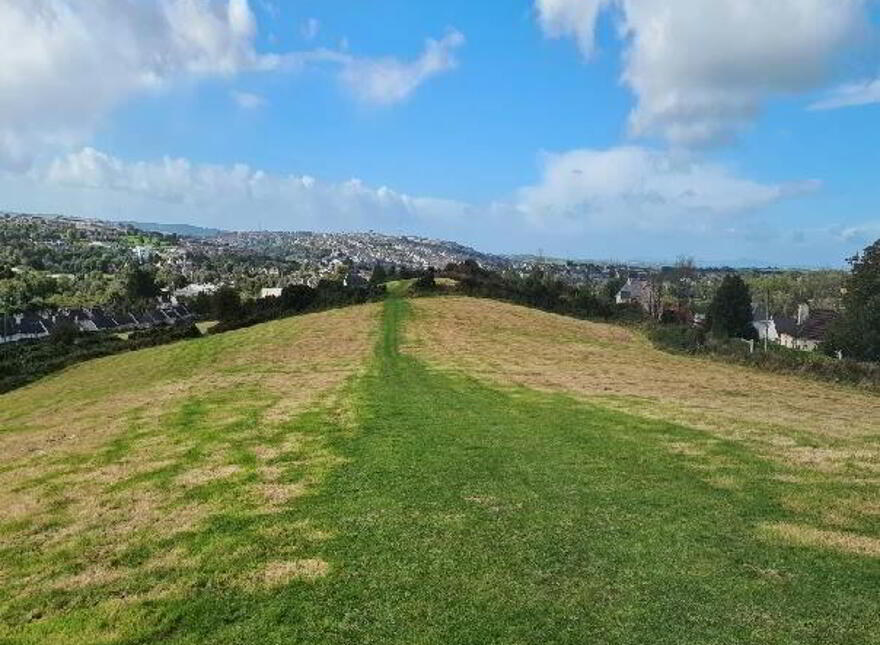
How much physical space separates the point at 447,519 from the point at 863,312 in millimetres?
57857

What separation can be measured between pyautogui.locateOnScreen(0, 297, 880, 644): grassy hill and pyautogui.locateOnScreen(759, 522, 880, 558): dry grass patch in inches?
2.2

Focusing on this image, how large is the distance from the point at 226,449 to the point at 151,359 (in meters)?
38.9

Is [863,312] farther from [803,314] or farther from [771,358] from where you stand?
[803,314]

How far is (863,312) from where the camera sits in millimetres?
60625

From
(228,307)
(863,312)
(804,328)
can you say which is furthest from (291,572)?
(804,328)

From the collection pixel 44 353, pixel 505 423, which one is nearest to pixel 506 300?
pixel 44 353

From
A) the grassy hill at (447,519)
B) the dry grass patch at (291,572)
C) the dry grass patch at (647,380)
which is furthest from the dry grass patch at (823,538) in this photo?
the dry grass patch at (291,572)

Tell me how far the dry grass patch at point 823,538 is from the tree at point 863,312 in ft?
177

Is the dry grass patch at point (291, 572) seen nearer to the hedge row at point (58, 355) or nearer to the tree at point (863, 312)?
the hedge row at point (58, 355)

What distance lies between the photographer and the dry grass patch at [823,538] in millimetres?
12118

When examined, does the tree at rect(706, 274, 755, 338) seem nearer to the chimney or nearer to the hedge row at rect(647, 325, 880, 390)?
the chimney

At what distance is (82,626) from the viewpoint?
33.8 feet

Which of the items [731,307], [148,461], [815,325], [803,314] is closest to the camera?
[148,461]

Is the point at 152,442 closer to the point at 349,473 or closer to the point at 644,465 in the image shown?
the point at 349,473
